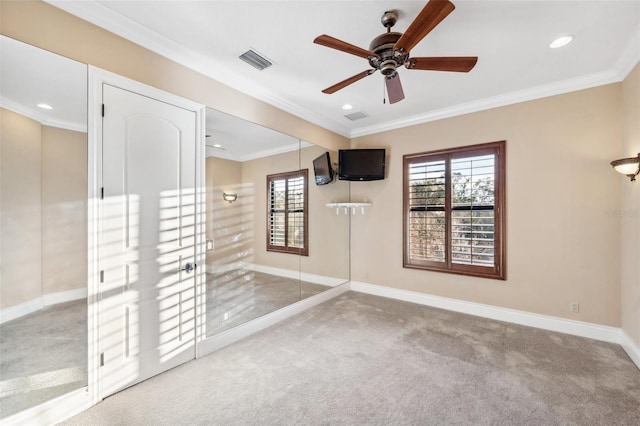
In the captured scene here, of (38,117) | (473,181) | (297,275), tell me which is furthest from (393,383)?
(38,117)

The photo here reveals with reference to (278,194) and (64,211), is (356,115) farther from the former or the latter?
(64,211)

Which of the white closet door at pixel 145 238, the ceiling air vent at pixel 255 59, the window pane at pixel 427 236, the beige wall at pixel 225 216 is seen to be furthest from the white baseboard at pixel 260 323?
the ceiling air vent at pixel 255 59

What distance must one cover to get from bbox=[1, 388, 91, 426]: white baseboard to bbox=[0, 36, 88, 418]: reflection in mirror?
6 cm

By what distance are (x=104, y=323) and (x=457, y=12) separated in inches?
146

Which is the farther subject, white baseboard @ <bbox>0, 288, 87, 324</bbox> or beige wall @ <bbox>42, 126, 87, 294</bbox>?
beige wall @ <bbox>42, 126, 87, 294</bbox>

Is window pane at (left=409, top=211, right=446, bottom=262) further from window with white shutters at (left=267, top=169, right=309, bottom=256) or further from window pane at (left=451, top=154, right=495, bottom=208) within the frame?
window with white shutters at (left=267, top=169, right=309, bottom=256)

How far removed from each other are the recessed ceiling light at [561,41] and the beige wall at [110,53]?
3082 mm

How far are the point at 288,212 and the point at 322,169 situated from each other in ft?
3.38

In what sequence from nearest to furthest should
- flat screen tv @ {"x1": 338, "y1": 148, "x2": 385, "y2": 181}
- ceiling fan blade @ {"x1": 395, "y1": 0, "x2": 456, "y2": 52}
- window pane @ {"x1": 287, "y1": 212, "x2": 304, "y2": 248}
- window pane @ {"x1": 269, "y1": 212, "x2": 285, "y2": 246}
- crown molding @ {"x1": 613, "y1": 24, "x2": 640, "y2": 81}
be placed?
ceiling fan blade @ {"x1": 395, "y1": 0, "x2": 456, "y2": 52} < crown molding @ {"x1": 613, "y1": 24, "x2": 640, "y2": 81} < window pane @ {"x1": 269, "y1": 212, "x2": 285, "y2": 246} < window pane @ {"x1": 287, "y1": 212, "x2": 304, "y2": 248} < flat screen tv @ {"x1": 338, "y1": 148, "x2": 385, "y2": 181}

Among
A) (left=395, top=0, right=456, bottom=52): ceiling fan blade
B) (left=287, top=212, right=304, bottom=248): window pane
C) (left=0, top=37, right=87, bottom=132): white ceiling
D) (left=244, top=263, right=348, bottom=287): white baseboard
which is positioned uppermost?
(left=395, top=0, right=456, bottom=52): ceiling fan blade

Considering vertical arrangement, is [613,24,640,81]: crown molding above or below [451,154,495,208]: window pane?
above

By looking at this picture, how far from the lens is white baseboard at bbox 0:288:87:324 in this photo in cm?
187

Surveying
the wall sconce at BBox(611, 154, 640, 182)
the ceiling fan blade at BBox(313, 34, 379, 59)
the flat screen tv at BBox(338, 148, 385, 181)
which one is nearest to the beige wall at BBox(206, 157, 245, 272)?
the ceiling fan blade at BBox(313, 34, 379, 59)

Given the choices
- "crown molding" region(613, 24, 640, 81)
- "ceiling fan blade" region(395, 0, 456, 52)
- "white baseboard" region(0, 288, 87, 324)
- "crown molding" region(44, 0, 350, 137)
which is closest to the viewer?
"ceiling fan blade" region(395, 0, 456, 52)
